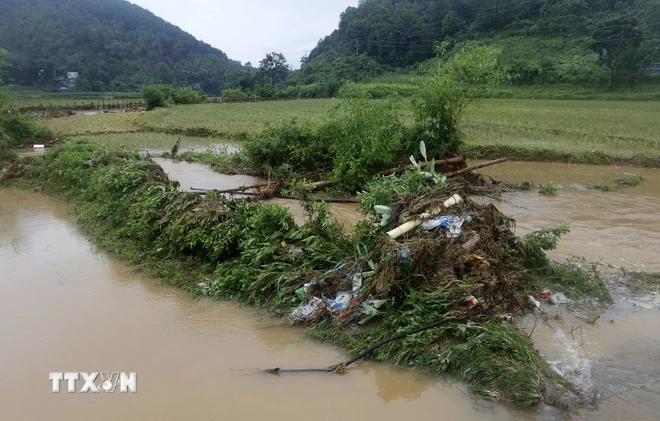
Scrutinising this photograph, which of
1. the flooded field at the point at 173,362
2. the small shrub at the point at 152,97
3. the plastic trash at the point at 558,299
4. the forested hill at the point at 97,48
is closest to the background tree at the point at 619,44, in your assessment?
the plastic trash at the point at 558,299

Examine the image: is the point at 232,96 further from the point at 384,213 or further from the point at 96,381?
the point at 96,381

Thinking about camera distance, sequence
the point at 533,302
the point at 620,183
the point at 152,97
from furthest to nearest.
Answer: the point at 152,97, the point at 620,183, the point at 533,302

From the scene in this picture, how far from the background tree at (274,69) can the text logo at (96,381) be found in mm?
72531

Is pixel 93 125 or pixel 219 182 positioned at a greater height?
pixel 93 125

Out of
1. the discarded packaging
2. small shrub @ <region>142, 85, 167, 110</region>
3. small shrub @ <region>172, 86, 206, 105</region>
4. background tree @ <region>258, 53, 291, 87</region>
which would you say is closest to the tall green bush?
the discarded packaging

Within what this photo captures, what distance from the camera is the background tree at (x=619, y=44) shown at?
104 ft

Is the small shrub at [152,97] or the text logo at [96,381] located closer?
the text logo at [96,381]

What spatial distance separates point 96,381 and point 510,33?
60.8 m

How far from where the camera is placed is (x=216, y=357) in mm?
4770

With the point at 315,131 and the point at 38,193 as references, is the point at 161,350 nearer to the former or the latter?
the point at 315,131

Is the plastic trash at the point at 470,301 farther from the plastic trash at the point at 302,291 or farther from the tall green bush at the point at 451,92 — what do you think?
the tall green bush at the point at 451,92

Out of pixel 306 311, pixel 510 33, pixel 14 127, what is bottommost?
pixel 306 311

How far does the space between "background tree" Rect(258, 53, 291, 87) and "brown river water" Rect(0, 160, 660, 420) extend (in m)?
70.8

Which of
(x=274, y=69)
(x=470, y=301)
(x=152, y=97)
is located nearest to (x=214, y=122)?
(x=152, y=97)
